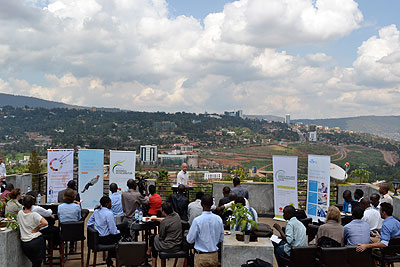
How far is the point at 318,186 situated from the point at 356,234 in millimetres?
4236

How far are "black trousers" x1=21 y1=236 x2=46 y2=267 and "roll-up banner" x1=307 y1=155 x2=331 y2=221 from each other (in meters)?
6.63

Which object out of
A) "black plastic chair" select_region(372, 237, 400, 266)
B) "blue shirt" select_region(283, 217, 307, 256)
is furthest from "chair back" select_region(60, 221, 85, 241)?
"black plastic chair" select_region(372, 237, 400, 266)

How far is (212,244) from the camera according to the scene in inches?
186

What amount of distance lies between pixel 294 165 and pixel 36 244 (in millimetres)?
6631

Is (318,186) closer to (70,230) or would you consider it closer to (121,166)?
(121,166)

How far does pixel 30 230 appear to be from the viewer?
4.96 meters

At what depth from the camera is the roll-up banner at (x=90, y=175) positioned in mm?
9664

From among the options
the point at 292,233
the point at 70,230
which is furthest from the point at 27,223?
the point at 292,233

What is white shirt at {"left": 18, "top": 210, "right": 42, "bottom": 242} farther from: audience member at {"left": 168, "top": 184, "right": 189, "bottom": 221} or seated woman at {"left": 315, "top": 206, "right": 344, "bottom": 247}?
seated woman at {"left": 315, "top": 206, "right": 344, "bottom": 247}

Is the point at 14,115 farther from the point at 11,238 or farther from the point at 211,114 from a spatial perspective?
the point at 11,238

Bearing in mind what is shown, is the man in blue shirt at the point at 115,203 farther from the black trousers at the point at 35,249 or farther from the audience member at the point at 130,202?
the black trousers at the point at 35,249

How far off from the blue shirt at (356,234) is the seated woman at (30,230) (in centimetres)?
432

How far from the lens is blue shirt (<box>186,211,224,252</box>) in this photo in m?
4.71

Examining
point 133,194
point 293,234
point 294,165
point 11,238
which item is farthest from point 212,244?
point 294,165
